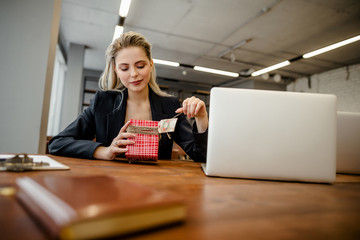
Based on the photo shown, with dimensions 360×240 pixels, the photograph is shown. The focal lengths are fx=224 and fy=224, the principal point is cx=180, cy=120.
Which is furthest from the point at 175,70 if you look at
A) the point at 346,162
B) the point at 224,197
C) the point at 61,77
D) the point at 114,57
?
the point at 224,197

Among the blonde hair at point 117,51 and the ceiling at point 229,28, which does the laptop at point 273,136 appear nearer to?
the blonde hair at point 117,51

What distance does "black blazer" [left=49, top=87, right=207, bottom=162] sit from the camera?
1.12 m

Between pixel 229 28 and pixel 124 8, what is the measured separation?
2003 millimetres

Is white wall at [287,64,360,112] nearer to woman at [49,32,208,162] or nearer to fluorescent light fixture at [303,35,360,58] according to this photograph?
fluorescent light fixture at [303,35,360,58]

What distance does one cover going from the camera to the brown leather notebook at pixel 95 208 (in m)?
0.21

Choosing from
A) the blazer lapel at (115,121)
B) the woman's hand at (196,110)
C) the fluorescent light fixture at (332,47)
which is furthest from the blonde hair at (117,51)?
the fluorescent light fixture at (332,47)

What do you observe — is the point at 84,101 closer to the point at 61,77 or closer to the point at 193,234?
the point at 61,77

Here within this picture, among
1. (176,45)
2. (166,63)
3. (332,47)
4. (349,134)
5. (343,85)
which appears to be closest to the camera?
(349,134)

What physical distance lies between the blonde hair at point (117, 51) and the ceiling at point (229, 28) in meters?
2.57

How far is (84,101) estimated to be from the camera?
8203mm

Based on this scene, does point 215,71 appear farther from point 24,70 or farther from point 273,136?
point 273,136

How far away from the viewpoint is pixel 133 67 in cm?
132

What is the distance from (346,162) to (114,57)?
1.45 metres

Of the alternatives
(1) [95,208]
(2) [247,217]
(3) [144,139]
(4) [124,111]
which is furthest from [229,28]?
(1) [95,208]
